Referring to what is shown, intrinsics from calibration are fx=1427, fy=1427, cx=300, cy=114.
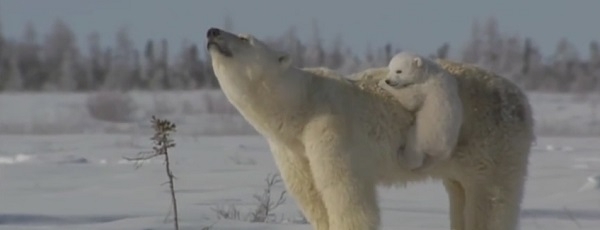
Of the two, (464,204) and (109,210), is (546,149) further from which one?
(464,204)

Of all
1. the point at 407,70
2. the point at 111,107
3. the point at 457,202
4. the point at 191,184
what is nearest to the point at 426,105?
the point at 407,70

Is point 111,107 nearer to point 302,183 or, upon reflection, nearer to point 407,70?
point 302,183

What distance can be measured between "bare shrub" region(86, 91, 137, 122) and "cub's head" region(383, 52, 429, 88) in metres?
35.3

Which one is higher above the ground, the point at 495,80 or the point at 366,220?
the point at 495,80

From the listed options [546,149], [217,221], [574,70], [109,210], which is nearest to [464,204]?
[217,221]

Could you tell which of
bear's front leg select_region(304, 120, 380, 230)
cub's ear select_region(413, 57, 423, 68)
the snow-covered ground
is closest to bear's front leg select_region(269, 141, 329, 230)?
bear's front leg select_region(304, 120, 380, 230)

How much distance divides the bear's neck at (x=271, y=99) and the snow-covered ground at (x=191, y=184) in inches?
92.1

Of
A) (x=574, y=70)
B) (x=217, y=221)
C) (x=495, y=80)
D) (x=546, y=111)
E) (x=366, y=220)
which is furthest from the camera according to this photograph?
(x=574, y=70)

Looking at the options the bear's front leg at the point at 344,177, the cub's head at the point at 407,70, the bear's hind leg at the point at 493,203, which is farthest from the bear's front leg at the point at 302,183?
the bear's hind leg at the point at 493,203

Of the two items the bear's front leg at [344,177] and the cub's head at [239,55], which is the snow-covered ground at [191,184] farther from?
the cub's head at [239,55]

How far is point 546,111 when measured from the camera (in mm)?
47000

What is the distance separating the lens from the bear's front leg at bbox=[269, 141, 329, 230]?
7.59m

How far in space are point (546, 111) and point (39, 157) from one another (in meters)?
27.0

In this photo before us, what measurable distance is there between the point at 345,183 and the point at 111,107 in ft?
A: 126
